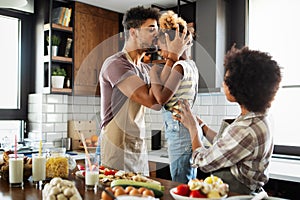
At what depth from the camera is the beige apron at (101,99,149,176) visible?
1.94 m

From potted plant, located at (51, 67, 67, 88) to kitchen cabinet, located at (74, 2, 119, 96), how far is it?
148 mm

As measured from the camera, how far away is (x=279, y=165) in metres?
2.63

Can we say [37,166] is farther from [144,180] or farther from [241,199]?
[241,199]

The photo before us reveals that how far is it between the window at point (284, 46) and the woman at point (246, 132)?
157 cm

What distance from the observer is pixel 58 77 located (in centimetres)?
348

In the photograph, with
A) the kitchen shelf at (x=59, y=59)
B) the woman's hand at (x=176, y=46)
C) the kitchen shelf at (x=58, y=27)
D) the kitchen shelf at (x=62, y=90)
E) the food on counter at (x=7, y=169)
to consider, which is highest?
the kitchen shelf at (x=58, y=27)

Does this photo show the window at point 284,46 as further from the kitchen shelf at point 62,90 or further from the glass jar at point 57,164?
the glass jar at point 57,164

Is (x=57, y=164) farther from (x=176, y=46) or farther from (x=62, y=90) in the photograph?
(x=62, y=90)

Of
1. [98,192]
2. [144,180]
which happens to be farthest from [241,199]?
[98,192]

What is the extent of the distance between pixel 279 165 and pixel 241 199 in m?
1.55

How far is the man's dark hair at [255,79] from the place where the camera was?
1520 millimetres

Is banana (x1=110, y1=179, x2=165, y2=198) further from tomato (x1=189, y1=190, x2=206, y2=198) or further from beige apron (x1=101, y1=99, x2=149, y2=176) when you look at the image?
beige apron (x1=101, y1=99, x2=149, y2=176)

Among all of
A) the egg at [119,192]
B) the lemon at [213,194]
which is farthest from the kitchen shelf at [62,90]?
the lemon at [213,194]

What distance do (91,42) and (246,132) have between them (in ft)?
8.82
